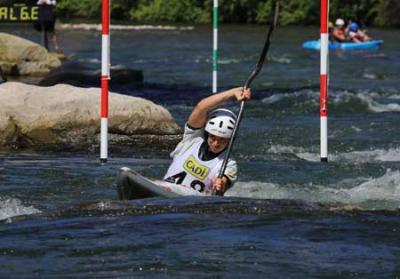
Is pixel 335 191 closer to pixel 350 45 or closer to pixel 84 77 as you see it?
pixel 84 77

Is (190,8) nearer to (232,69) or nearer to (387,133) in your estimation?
(232,69)

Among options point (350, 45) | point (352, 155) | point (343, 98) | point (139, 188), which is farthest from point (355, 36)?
point (139, 188)

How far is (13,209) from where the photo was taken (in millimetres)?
9039

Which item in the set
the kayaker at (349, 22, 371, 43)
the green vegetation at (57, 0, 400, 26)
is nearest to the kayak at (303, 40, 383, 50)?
the kayaker at (349, 22, 371, 43)

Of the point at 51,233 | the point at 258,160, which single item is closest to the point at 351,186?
the point at 258,160

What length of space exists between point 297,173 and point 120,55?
22781 millimetres

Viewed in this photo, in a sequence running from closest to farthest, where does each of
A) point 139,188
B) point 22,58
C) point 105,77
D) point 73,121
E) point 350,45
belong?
point 139,188 < point 105,77 < point 73,121 < point 22,58 < point 350,45

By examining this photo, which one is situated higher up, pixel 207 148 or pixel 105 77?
pixel 105 77

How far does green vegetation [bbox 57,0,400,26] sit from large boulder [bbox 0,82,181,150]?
42815mm

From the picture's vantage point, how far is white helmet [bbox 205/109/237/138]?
9.01 meters

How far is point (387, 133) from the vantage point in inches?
615

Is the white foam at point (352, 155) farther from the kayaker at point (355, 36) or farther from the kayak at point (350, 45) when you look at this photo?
the kayaker at point (355, 36)

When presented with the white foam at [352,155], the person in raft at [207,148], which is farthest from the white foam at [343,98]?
the person in raft at [207,148]

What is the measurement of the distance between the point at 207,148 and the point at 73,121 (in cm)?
444
